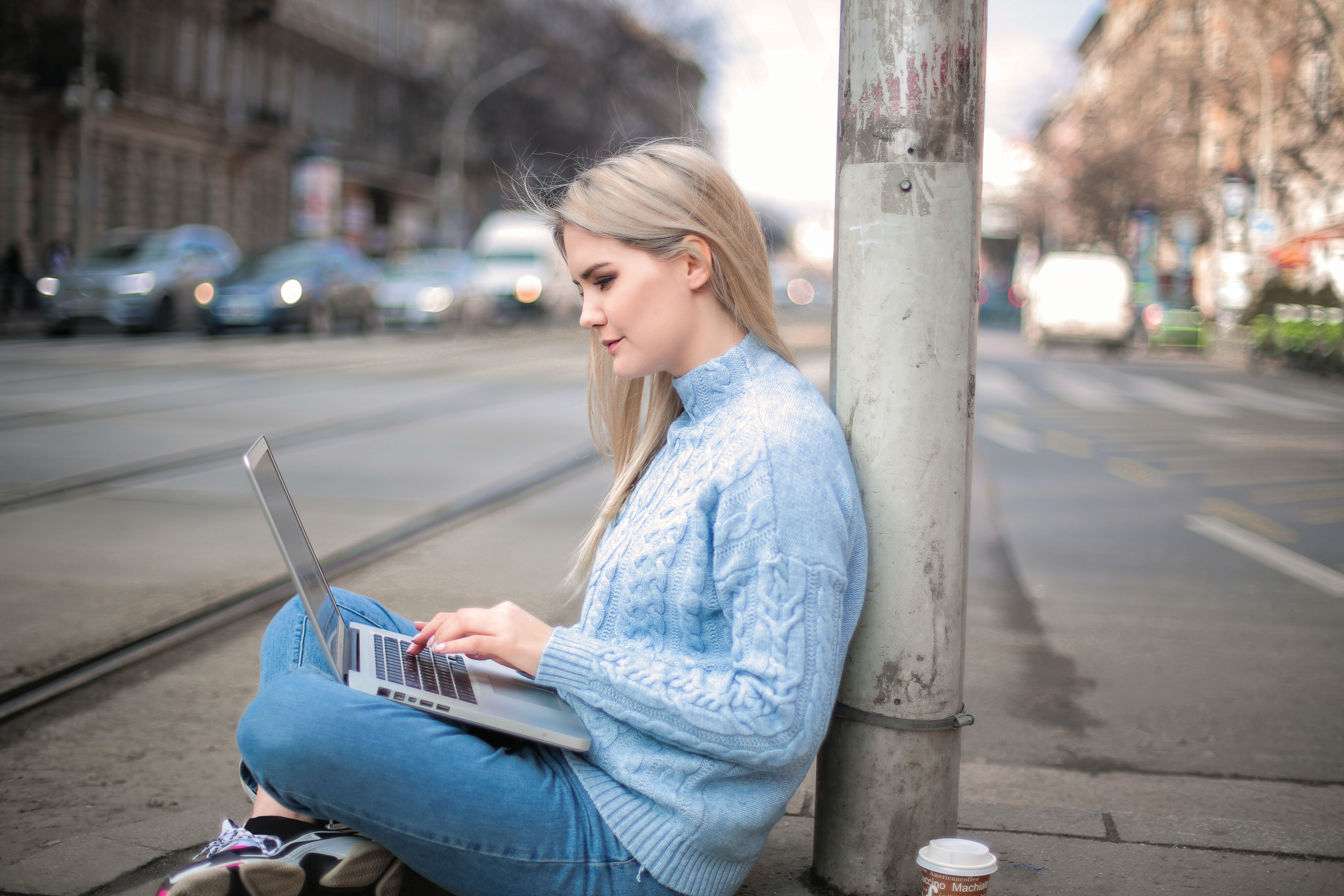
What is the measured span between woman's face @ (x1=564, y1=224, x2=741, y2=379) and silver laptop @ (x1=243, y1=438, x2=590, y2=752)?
56 centimetres

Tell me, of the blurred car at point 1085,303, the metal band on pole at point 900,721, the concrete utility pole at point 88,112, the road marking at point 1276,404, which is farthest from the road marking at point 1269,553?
Answer: the concrete utility pole at point 88,112

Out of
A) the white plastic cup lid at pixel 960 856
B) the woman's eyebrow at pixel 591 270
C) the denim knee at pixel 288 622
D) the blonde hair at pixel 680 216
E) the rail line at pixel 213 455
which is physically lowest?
the white plastic cup lid at pixel 960 856

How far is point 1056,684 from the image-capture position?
13.4 ft

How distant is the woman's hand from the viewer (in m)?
1.94

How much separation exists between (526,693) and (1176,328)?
29084mm

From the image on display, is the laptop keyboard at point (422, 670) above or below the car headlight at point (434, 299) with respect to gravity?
below

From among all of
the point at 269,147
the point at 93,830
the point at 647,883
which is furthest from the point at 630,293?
the point at 269,147

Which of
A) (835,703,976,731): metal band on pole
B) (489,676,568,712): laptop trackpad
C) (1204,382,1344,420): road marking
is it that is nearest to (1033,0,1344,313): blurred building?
(1204,382,1344,420): road marking

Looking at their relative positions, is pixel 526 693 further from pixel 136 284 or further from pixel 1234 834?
pixel 136 284

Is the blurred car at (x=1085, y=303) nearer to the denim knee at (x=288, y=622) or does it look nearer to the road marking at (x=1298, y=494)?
the road marking at (x=1298, y=494)

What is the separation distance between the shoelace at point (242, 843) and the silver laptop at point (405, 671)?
0.25 meters

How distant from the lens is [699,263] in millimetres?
2041

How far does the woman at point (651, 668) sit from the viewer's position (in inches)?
73.0

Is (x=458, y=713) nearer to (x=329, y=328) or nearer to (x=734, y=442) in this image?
(x=734, y=442)
